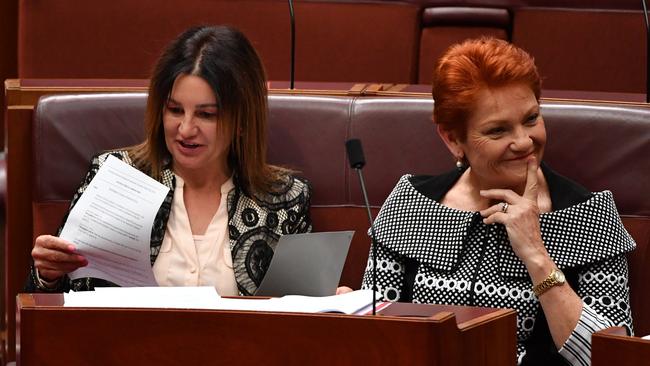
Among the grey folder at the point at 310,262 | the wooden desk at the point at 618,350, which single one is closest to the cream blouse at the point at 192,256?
the grey folder at the point at 310,262

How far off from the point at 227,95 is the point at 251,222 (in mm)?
158

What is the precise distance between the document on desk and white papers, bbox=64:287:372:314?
218mm

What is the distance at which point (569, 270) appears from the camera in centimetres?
130

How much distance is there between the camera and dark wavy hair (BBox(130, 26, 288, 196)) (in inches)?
55.8

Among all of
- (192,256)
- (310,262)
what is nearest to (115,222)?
(192,256)

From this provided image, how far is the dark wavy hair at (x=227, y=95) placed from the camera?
1418mm

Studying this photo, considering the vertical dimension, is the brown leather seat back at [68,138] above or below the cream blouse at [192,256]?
above

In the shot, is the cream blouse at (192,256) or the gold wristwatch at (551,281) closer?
the gold wristwatch at (551,281)

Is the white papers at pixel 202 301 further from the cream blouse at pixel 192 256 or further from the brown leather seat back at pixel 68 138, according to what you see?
the brown leather seat back at pixel 68 138

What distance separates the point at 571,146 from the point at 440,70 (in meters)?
0.23

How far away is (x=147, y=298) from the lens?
106cm

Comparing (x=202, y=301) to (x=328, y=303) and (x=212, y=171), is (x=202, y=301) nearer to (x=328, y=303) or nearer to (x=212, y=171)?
(x=328, y=303)

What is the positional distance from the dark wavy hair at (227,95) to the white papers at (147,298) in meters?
0.37

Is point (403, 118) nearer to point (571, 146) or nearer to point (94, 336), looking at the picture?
point (571, 146)
